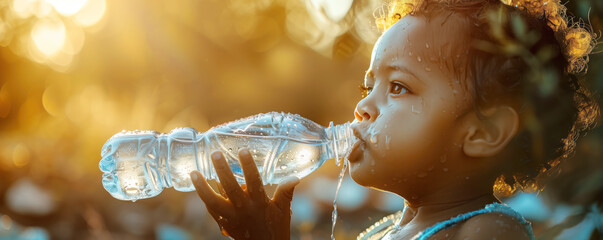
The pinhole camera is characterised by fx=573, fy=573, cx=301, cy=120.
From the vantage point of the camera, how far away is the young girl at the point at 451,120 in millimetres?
1228

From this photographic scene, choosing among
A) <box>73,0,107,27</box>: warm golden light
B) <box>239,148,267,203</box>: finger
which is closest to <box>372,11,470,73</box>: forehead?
<box>239,148,267,203</box>: finger

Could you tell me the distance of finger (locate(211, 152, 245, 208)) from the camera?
1.25 metres

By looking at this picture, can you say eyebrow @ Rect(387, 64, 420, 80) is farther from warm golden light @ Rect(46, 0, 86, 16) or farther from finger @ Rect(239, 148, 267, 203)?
warm golden light @ Rect(46, 0, 86, 16)

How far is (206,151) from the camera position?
1.57m

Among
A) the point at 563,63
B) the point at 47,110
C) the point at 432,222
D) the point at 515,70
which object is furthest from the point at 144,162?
the point at 47,110

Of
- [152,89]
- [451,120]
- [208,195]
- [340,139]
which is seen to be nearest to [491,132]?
[451,120]

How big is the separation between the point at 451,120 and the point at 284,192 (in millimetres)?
404

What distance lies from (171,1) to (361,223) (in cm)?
194

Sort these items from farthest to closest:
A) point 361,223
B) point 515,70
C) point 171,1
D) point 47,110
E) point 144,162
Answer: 1. point 47,110
2. point 171,1
3. point 361,223
4. point 144,162
5. point 515,70

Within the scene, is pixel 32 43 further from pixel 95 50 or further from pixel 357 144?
pixel 357 144

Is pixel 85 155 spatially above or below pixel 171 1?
below

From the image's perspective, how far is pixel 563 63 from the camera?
135 cm

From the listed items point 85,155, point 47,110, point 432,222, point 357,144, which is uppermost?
point 47,110

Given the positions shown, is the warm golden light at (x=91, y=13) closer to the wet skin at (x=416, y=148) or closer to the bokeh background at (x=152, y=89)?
the bokeh background at (x=152, y=89)
